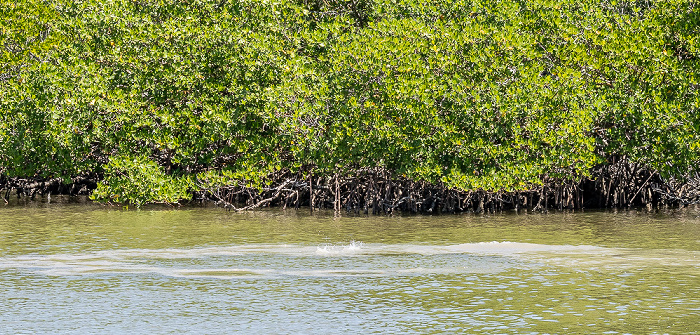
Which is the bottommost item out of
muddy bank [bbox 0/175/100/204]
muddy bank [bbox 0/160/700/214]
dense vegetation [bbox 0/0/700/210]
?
muddy bank [bbox 0/160/700/214]

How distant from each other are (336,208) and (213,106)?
8.36 ft

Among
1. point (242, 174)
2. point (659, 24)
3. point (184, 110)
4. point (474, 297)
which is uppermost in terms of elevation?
point (659, 24)

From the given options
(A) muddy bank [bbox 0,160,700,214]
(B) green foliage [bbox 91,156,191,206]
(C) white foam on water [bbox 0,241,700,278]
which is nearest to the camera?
(C) white foam on water [bbox 0,241,700,278]

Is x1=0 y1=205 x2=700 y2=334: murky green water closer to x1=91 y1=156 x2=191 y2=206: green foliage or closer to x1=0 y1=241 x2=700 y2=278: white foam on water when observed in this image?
x1=0 y1=241 x2=700 y2=278: white foam on water

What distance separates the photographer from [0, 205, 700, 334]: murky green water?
23.4 feet

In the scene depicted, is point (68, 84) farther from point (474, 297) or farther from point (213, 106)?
point (474, 297)

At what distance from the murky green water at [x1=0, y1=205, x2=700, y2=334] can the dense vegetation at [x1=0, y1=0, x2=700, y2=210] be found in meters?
1.38

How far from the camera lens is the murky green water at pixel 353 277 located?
714cm

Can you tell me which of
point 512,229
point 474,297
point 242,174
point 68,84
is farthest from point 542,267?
point 68,84

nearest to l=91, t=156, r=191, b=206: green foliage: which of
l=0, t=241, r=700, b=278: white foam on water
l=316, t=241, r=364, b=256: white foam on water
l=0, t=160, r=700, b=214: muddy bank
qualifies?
l=0, t=160, r=700, b=214: muddy bank

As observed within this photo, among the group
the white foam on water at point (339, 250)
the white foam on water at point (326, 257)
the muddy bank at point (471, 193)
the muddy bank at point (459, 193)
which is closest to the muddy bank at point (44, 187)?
the muddy bank at point (459, 193)

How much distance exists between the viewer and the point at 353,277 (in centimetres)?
908

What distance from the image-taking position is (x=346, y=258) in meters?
10.4

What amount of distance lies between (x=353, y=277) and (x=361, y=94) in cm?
682
